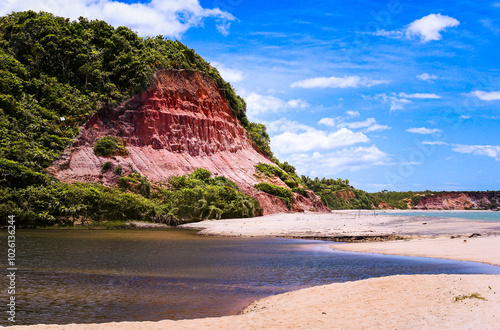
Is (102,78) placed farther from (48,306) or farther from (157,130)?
(48,306)

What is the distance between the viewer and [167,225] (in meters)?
43.4

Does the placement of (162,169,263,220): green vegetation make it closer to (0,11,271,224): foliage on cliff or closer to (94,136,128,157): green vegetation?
(0,11,271,224): foliage on cliff

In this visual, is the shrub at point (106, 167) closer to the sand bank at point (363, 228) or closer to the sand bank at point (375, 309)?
the sand bank at point (363, 228)

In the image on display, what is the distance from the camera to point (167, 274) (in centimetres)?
1574

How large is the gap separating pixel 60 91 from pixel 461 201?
118661 millimetres

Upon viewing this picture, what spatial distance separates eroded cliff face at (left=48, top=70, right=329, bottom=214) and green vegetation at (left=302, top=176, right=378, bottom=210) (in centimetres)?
3623

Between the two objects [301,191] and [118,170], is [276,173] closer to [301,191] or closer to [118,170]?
[301,191]

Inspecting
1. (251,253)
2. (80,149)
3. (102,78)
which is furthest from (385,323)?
(102,78)

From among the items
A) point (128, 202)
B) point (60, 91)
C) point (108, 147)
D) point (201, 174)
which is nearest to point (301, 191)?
point (201, 174)

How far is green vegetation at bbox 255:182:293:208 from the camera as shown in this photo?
5928cm

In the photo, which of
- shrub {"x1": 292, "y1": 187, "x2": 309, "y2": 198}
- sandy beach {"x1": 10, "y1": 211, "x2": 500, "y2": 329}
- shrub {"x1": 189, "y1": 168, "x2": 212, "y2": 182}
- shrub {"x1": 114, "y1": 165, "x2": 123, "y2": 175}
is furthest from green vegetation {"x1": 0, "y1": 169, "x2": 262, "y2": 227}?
sandy beach {"x1": 10, "y1": 211, "x2": 500, "y2": 329}

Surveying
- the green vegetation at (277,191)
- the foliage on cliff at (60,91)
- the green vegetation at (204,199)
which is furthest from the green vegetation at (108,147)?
the green vegetation at (277,191)

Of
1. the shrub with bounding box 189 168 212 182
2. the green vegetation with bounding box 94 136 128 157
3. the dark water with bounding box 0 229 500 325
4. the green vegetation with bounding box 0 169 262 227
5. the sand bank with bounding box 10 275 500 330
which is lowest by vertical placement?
the dark water with bounding box 0 229 500 325

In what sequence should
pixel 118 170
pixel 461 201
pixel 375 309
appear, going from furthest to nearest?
pixel 461 201 < pixel 118 170 < pixel 375 309
